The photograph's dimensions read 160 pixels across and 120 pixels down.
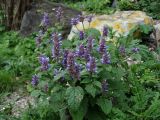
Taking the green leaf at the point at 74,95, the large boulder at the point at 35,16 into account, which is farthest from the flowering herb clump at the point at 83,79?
the large boulder at the point at 35,16

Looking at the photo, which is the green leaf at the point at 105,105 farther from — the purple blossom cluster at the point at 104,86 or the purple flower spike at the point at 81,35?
the purple flower spike at the point at 81,35

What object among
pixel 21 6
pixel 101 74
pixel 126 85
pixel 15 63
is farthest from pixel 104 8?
pixel 101 74

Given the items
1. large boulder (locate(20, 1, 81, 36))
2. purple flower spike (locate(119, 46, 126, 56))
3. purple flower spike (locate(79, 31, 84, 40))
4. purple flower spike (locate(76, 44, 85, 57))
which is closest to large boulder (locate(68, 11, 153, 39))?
large boulder (locate(20, 1, 81, 36))

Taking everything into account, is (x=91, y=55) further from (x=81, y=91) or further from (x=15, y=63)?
(x=15, y=63)

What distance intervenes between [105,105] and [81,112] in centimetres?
22

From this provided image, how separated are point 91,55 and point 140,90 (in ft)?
2.14

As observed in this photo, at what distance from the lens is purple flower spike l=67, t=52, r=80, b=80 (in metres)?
3.55

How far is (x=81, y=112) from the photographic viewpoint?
153 inches

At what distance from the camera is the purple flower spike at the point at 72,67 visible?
3.55 metres

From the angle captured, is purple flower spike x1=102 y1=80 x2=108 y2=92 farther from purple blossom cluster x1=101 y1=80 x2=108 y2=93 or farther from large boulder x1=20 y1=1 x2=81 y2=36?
large boulder x1=20 y1=1 x2=81 y2=36

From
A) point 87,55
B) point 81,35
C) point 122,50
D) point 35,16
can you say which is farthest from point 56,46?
point 35,16

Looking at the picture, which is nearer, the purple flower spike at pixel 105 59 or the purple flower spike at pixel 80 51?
the purple flower spike at pixel 105 59

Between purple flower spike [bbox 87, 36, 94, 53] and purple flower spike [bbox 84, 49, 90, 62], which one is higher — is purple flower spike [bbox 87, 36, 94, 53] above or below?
above

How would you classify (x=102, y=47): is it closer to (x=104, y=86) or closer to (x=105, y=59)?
(x=105, y=59)
